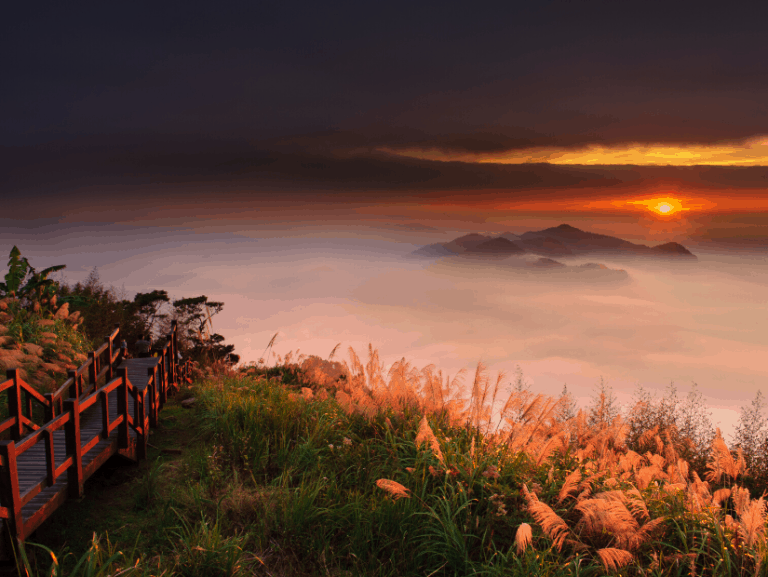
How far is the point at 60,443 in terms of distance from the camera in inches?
246

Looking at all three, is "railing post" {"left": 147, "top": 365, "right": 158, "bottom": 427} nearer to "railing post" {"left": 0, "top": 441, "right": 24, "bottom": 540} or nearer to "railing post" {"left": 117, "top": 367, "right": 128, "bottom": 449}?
"railing post" {"left": 117, "top": 367, "right": 128, "bottom": 449}

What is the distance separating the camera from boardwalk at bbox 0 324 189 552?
4.20m

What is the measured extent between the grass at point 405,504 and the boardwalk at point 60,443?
0.46 m

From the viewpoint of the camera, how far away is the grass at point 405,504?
4.04 meters

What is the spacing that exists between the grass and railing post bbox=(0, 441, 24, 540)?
0.57 metres

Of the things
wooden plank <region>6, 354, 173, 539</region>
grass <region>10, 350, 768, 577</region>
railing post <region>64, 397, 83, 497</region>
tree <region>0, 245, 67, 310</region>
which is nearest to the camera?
grass <region>10, 350, 768, 577</region>

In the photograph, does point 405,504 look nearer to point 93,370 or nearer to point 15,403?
point 15,403

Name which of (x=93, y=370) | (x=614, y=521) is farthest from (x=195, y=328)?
(x=614, y=521)

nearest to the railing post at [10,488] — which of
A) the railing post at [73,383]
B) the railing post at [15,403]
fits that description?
the railing post at [15,403]

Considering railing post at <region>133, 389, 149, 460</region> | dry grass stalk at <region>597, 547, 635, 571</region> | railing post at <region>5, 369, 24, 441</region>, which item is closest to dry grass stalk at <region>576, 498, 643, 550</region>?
dry grass stalk at <region>597, 547, 635, 571</region>

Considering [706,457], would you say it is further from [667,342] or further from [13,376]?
[667,342]

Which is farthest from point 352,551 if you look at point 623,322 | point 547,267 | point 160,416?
point 547,267

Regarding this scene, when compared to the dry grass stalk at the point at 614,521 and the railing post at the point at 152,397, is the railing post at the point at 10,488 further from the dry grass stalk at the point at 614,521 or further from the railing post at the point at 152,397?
the dry grass stalk at the point at 614,521

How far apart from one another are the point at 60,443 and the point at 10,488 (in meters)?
2.45
